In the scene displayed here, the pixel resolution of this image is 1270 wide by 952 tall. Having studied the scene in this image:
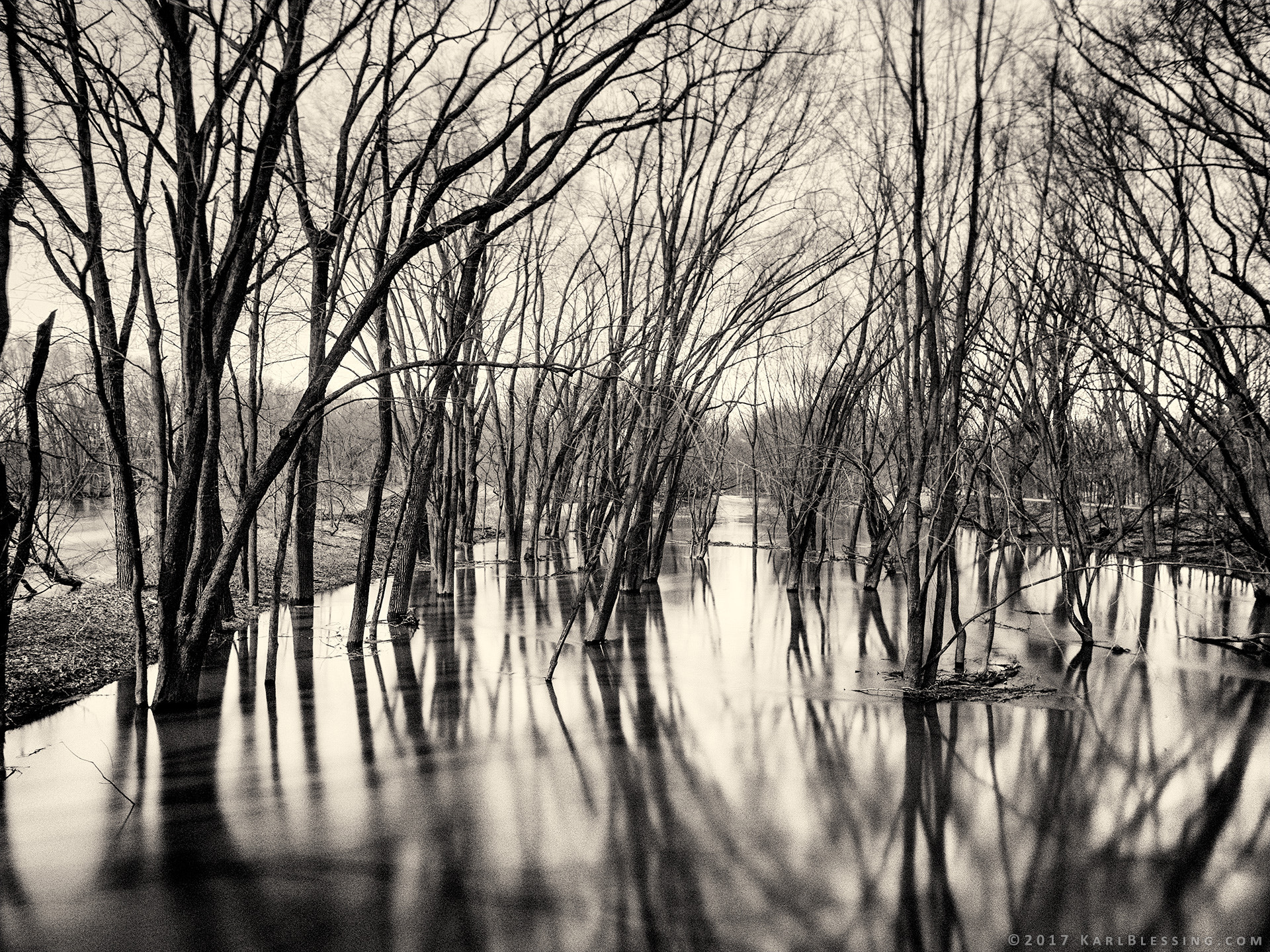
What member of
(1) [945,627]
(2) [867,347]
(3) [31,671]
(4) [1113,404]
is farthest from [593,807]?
(4) [1113,404]

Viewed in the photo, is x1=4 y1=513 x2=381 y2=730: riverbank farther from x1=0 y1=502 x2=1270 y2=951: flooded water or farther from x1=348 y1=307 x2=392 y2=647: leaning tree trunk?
x1=348 y1=307 x2=392 y2=647: leaning tree trunk

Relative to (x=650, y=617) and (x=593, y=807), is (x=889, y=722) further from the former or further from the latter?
(x=650, y=617)

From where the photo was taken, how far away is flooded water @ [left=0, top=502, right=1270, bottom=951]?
14.8ft

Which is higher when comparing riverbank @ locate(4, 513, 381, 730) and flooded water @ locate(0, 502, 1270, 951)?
riverbank @ locate(4, 513, 381, 730)

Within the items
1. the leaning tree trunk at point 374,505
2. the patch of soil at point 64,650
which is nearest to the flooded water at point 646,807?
the patch of soil at point 64,650

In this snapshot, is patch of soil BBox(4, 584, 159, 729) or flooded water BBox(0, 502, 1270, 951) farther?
patch of soil BBox(4, 584, 159, 729)

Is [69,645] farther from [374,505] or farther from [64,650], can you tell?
[374,505]

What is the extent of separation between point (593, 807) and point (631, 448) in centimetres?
1290

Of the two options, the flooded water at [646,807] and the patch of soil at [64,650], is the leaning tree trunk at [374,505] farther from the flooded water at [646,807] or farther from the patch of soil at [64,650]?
the patch of soil at [64,650]

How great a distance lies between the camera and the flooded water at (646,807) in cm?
451

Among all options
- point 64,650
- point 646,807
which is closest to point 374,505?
point 64,650

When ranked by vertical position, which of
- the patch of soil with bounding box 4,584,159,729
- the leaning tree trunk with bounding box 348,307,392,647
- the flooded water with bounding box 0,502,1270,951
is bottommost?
the flooded water with bounding box 0,502,1270,951

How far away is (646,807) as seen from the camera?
6.06 meters

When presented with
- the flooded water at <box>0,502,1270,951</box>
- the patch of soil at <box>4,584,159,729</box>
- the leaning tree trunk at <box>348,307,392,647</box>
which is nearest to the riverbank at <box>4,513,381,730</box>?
the patch of soil at <box>4,584,159,729</box>
